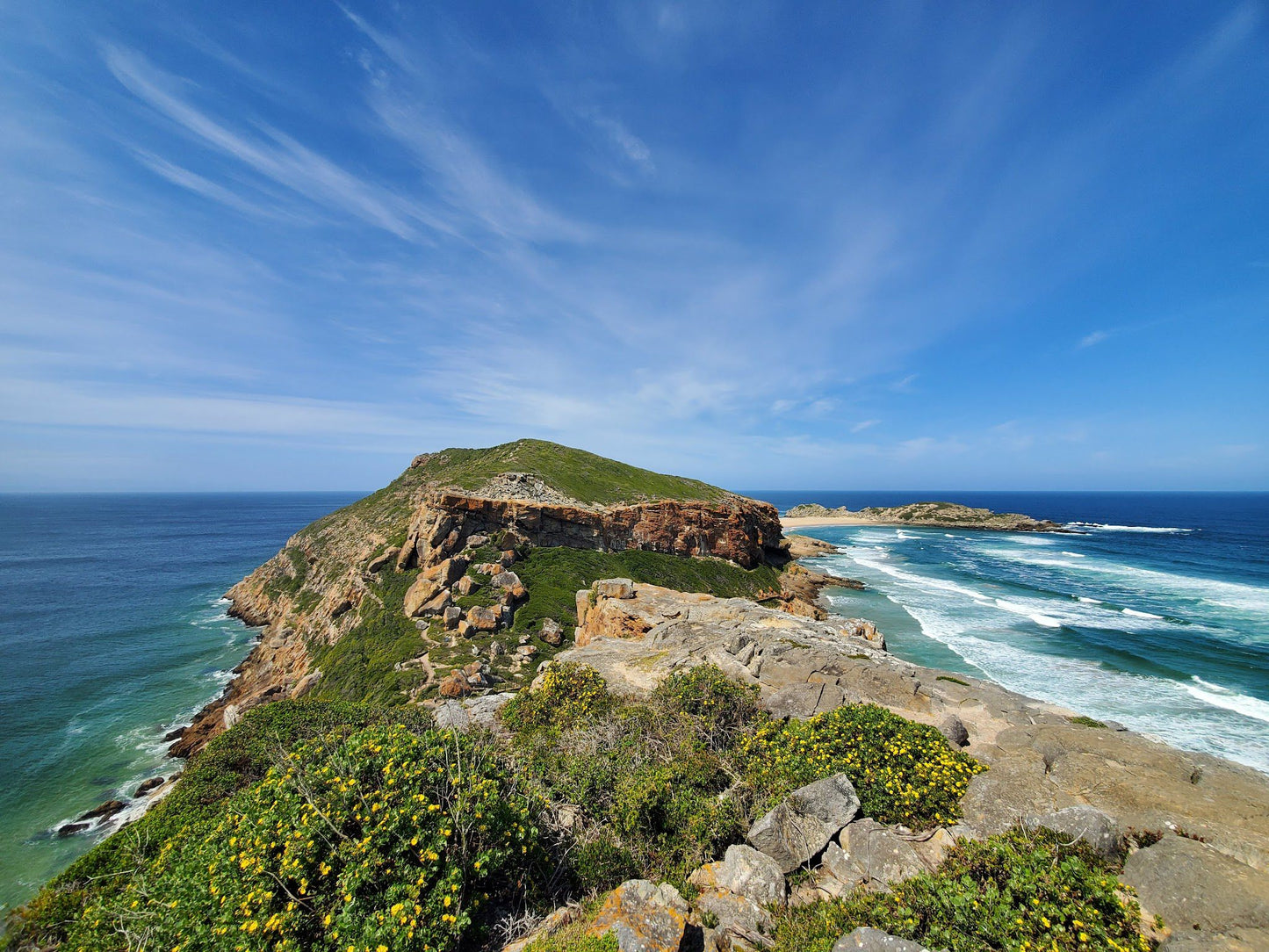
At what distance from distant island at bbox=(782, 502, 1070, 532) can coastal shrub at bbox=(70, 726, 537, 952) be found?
441 feet

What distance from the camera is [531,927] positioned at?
719 centimetres

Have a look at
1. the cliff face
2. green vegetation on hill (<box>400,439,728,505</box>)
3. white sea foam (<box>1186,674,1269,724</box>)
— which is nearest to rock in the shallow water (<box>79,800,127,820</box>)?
the cliff face

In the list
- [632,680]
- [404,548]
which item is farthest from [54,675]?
[632,680]

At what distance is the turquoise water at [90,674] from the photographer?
24719mm

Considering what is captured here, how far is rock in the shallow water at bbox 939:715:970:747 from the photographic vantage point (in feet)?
42.1

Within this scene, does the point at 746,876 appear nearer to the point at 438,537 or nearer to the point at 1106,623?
the point at 438,537

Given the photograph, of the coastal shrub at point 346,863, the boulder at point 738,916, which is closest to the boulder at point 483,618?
the coastal shrub at point 346,863

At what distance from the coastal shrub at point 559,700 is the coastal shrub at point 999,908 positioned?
869 cm

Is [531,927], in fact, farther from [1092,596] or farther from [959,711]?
[1092,596]

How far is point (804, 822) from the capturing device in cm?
891

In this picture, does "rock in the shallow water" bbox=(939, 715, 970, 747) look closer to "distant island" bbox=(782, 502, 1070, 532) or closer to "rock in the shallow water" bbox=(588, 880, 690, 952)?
"rock in the shallow water" bbox=(588, 880, 690, 952)

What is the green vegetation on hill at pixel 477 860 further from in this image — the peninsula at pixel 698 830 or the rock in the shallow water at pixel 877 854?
the rock in the shallow water at pixel 877 854

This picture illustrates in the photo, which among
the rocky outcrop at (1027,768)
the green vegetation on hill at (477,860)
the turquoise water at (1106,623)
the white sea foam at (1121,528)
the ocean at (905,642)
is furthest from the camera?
the white sea foam at (1121,528)

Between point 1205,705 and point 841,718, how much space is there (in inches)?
1269
